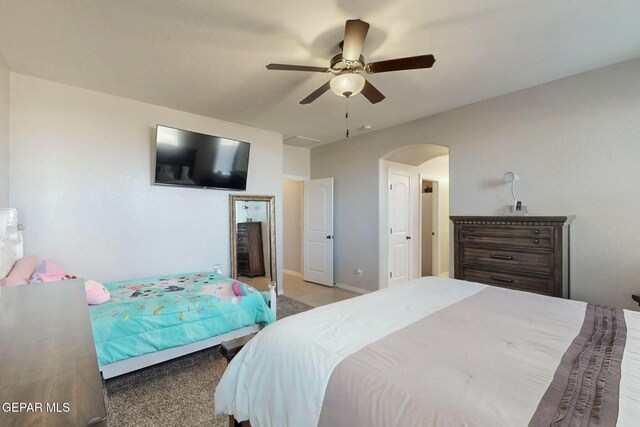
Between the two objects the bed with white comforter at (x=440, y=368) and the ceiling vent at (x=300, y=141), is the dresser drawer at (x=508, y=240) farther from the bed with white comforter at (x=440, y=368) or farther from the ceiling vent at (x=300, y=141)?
the ceiling vent at (x=300, y=141)

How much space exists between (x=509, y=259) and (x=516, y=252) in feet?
0.32

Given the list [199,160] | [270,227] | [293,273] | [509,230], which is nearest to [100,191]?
[199,160]

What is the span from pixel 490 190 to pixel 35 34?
440 centimetres

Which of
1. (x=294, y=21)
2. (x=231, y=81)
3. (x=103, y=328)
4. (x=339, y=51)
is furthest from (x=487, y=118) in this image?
(x=103, y=328)

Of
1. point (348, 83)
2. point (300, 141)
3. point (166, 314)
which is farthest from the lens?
point (300, 141)

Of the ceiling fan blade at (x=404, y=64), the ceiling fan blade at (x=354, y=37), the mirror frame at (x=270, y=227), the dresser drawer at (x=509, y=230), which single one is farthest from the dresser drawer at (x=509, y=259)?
the mirror frame at (x=270, y=227)

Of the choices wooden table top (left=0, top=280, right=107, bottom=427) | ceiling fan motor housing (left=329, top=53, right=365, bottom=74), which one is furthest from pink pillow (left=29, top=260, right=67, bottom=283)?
ceiling fan motor housing (left=329, top=53, right=365, bottom=74)

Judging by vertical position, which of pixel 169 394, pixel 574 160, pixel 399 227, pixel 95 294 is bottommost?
pixel 169 394

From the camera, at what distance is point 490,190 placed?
3.32m

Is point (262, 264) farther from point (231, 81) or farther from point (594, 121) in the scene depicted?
point (594, 121)

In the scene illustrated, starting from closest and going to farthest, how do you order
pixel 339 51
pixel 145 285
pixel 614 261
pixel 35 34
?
1. pixel 35 34
2. pixel 339 51
3. pixel 614 261
4. pixel 145 285

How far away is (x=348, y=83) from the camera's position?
213cm

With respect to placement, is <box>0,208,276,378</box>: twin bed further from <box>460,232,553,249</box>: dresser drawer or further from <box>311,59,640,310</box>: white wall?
<box>311,59,640,310</box>: white wall

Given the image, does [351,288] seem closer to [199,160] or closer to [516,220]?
[516,220]
